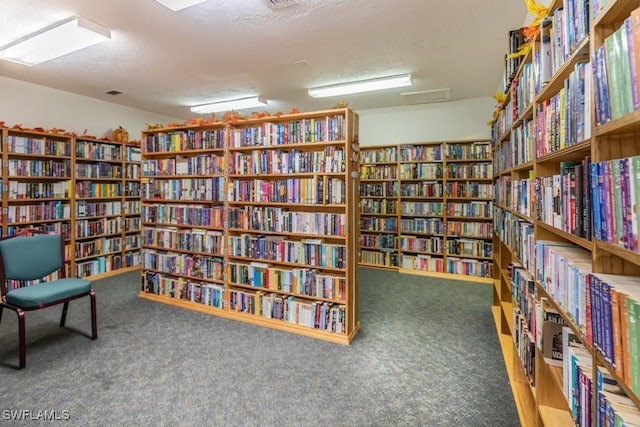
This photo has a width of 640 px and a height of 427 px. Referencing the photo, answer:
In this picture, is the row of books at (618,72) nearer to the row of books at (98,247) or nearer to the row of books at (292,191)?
the row of books at (292,191)

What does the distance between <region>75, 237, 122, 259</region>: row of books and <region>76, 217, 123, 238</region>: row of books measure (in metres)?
0.11

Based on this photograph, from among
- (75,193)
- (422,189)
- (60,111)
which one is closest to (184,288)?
(75,193)

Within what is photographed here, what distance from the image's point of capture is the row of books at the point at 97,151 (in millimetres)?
4506

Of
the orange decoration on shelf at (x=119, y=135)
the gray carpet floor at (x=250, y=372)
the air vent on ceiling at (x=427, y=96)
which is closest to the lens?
the gray carpet floor at (x=250, y=372)

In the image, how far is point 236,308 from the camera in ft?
10.9

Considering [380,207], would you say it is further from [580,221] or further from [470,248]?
[580,221]

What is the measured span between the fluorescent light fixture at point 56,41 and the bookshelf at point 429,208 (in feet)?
13.1

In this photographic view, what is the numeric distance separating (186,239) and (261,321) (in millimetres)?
1316

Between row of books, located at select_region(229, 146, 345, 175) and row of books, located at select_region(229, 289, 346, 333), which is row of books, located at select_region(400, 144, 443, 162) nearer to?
row of books, located at select_region(229, 146, 345, 175)

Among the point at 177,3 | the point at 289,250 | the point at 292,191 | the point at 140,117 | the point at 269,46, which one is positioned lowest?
the point at 289,250

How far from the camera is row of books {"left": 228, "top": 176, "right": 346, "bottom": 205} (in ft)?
9.34

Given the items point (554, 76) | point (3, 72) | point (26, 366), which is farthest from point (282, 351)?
point (3, 72)

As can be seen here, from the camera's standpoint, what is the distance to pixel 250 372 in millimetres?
2305

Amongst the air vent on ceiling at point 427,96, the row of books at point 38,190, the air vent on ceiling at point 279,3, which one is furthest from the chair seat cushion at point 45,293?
the air vent on ceiling at point 427,96
